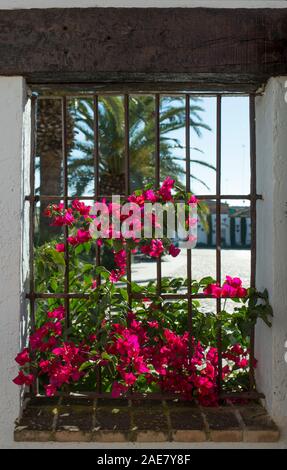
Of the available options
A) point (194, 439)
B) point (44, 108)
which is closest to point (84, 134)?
point (44, 108)

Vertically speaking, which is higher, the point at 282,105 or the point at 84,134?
the point at 84,134

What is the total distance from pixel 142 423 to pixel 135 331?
0.45m

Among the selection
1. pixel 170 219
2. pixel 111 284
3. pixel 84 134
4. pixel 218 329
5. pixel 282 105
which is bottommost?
pixel 218 329

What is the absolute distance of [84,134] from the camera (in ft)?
38.2

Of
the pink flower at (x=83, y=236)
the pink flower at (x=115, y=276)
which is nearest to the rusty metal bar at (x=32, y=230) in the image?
the pink flower at (x=83, y=236)

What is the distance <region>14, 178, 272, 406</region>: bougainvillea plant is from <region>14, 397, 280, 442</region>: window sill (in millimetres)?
110

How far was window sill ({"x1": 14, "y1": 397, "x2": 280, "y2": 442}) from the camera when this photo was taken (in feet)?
8.04

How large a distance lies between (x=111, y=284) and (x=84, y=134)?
941 cm

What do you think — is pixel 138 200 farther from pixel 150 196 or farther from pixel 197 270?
pixel 197 270

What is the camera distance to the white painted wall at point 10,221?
8.25 ft

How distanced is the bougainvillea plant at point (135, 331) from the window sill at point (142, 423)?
11cm

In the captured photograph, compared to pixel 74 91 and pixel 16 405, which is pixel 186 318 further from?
pixel 74 91

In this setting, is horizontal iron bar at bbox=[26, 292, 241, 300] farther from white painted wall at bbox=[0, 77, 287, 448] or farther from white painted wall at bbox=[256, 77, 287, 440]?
white painted wall at bbox=[256, 77, 287, 440]

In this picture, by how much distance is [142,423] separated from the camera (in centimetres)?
251
